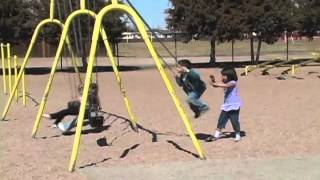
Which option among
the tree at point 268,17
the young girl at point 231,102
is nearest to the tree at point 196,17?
the tree at point 268,17

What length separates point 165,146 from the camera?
10.4 metres

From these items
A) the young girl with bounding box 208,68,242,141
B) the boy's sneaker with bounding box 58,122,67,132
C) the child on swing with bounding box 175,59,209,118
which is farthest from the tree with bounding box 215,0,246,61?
the young girl with bounding box 208,68,242,141

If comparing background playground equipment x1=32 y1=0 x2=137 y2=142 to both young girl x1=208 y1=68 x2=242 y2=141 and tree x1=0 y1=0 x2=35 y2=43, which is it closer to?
young girl x1=208 y1=68 x2=242 y2=141

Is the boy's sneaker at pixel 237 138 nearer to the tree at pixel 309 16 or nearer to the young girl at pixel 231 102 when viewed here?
the young girl at pixel 231 102

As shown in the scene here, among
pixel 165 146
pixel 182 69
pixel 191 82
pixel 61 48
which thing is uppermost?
pixel 61 48

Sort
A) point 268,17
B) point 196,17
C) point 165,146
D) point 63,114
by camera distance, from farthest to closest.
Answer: point 196,17 → point 268,17 → point 63,114 → point 165,146

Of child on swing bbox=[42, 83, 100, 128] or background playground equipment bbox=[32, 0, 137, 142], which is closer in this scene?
background playground equipment bbox=[32, 0, 137, 142]

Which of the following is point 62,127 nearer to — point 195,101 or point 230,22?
point 195,101

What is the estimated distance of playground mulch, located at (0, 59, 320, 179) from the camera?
8195 millimetres

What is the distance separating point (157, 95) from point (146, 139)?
10087 mm

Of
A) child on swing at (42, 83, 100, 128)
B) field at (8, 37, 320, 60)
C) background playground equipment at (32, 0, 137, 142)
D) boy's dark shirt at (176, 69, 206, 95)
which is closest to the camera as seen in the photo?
background playground equipment at (32, 0, 137, 142)

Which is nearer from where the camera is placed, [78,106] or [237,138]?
[237,138]

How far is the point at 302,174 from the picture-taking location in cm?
774

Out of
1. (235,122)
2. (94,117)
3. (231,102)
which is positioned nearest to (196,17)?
(94,117)
